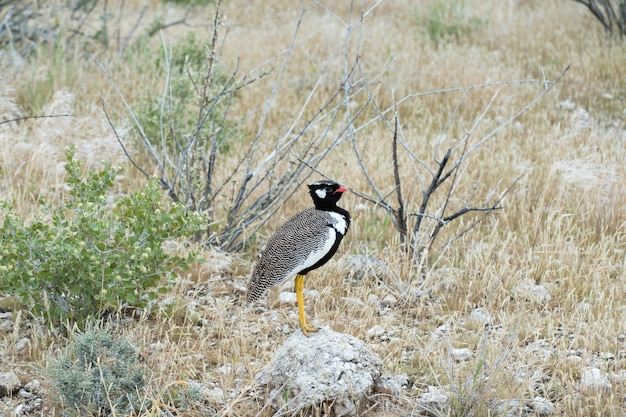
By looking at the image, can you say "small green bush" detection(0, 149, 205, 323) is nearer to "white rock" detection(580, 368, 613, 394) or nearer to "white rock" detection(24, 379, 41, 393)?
"white rock" detection(24, 379, 41, 393)

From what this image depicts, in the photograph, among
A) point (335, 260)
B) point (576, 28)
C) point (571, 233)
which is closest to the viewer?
point (335, 260)

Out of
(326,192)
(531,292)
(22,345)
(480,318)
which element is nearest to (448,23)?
(531,292)

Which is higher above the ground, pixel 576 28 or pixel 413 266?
pixel 576 28

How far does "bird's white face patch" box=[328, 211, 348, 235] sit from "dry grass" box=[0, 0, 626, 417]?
0.72m

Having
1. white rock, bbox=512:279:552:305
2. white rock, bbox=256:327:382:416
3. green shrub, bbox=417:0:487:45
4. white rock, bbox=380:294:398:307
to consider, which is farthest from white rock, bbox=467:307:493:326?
green shrub, bbox=417:0:487:45

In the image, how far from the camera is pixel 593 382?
3.58 m

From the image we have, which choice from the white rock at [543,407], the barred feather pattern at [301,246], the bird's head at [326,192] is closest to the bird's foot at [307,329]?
the barred feather pattern at [301,246]

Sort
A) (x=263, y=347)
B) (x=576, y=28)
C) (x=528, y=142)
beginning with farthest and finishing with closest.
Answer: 1. (x=576, y=28)
2. (x=528, y=142)
3. (x=263, y=347)

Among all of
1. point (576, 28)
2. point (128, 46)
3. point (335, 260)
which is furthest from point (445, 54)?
point (335, 260)

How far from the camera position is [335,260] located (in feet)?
16.2

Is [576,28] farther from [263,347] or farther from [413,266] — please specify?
[263,347]

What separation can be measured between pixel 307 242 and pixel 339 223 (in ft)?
0.58

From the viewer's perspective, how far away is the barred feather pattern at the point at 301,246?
3.51 m

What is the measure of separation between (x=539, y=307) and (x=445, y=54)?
5.44m
